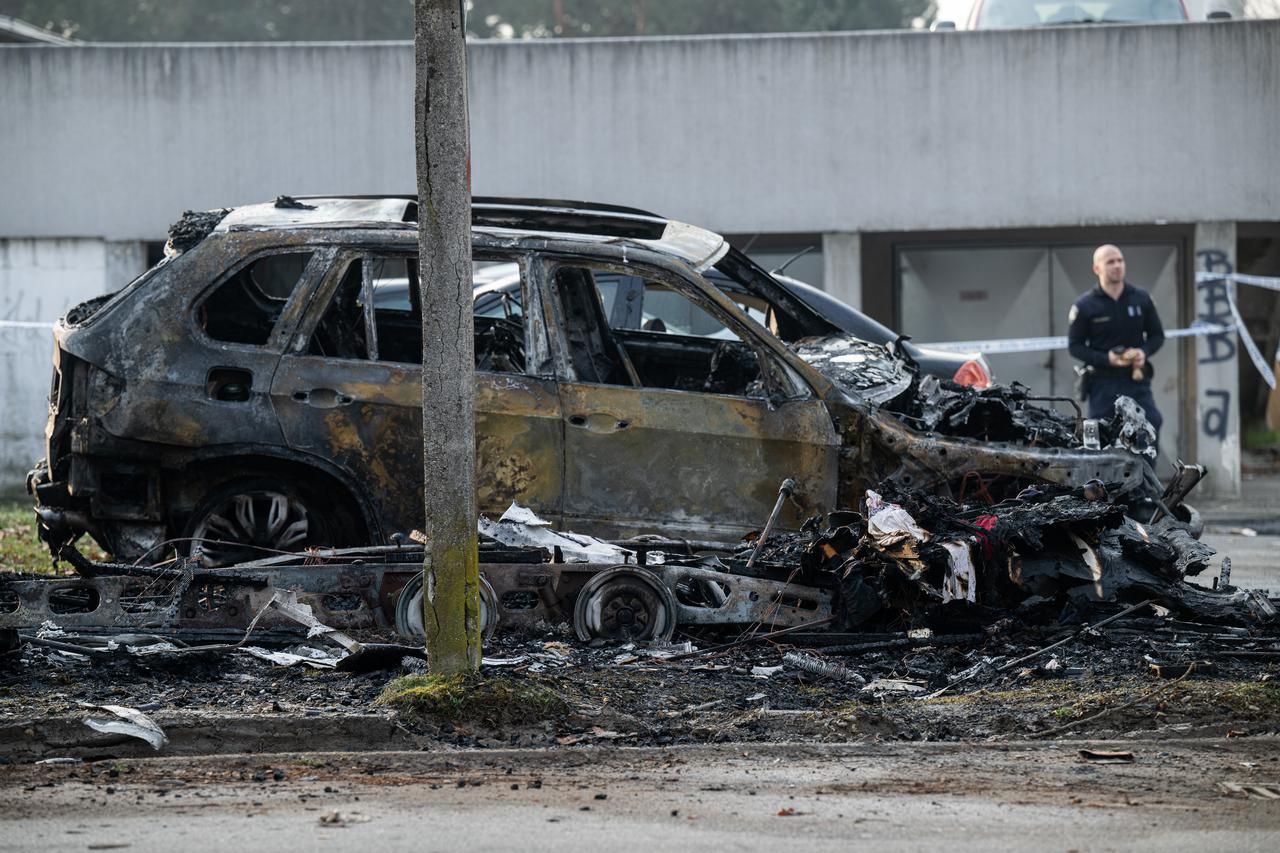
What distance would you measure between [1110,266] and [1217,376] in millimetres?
3568

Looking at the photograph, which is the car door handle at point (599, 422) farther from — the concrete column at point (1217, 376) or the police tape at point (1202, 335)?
the concrete column at point (1217, 376)

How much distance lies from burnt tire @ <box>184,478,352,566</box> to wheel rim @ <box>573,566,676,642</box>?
4.99ft

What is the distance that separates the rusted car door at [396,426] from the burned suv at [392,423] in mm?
11

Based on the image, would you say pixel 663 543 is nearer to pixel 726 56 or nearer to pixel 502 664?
pixel 502 664

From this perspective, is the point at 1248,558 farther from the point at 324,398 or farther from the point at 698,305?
the point at 324,398

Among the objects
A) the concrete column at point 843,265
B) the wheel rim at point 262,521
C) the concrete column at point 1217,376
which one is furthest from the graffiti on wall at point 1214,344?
the wheel rim at point 262,521

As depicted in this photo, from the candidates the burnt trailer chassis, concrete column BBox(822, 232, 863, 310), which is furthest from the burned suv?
concrete column BBox(822, 232, 863, 310)

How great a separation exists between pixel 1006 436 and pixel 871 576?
4.92 feet

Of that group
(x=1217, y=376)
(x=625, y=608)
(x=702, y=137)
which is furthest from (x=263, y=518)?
(x=1217, y=376)

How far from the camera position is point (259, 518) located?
837 centimetres

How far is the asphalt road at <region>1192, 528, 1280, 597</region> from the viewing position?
10.3 meters

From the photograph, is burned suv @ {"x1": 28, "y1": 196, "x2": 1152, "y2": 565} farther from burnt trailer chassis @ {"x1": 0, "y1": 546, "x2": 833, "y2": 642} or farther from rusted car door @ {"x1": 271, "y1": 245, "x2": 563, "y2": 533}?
burnt trailer chassis @ {"x1": 0, "y1": 546, "x2": 833, "y2": 642}

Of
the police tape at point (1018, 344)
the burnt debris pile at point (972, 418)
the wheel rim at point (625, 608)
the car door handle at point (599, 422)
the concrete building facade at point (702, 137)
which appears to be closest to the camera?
the wheel rim at point (625, 608)

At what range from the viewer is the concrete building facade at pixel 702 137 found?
1620 cm
